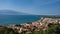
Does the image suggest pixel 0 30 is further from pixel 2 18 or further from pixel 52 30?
pixel 2 18

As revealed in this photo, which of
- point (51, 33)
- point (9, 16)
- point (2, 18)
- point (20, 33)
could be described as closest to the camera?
point (51, 33)

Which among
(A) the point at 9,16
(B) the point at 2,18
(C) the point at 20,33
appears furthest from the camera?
(A) the point at 9,16

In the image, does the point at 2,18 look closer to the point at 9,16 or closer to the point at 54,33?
the point at 9,16

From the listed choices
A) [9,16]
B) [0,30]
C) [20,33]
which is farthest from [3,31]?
[9,16]

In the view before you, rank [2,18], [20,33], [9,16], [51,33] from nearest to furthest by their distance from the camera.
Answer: [51,33] → [20,33] → [2,18] → [9,16]

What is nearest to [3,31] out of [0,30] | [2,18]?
[0,30]

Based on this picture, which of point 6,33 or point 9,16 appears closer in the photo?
point 6,33

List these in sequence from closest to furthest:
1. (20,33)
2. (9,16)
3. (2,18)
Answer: (20,33) < (2,18) < (9,16)

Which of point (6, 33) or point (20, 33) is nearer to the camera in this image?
point (6, 33)
